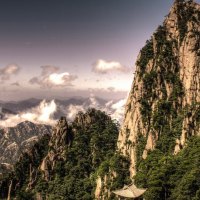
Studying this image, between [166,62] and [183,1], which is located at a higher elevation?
[183,1]

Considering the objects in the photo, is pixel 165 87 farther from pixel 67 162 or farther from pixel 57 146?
pixel 57 146

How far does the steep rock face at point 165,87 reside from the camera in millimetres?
125750

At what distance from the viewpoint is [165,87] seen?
136500mm

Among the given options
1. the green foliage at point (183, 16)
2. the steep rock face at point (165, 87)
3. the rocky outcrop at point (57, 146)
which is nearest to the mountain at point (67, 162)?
the rocky outcrop at point (57, 146)

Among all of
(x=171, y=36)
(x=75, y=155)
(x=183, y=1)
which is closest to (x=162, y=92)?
(x=171, y=36)

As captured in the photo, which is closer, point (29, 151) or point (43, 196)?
point (43, 196)

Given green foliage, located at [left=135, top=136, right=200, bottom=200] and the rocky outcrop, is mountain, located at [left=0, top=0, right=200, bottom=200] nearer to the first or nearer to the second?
green foliage, located at [left=135, top=136, right=200, bottom=200]

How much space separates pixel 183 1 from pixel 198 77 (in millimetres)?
35444

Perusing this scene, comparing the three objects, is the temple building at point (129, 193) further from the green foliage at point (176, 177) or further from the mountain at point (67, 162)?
the mountain at point (67, 162)

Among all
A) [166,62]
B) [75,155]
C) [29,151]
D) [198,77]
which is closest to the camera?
[198,77]

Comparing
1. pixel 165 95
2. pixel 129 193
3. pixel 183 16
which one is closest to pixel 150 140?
pixel 165 95

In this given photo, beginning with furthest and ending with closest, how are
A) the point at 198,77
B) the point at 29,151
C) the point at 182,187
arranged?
1. the point at 29,151
2. the point at 198,77
3. the point at 182,187

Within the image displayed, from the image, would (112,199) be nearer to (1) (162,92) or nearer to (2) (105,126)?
(1) (162,92)

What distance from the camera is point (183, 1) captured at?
479ft
